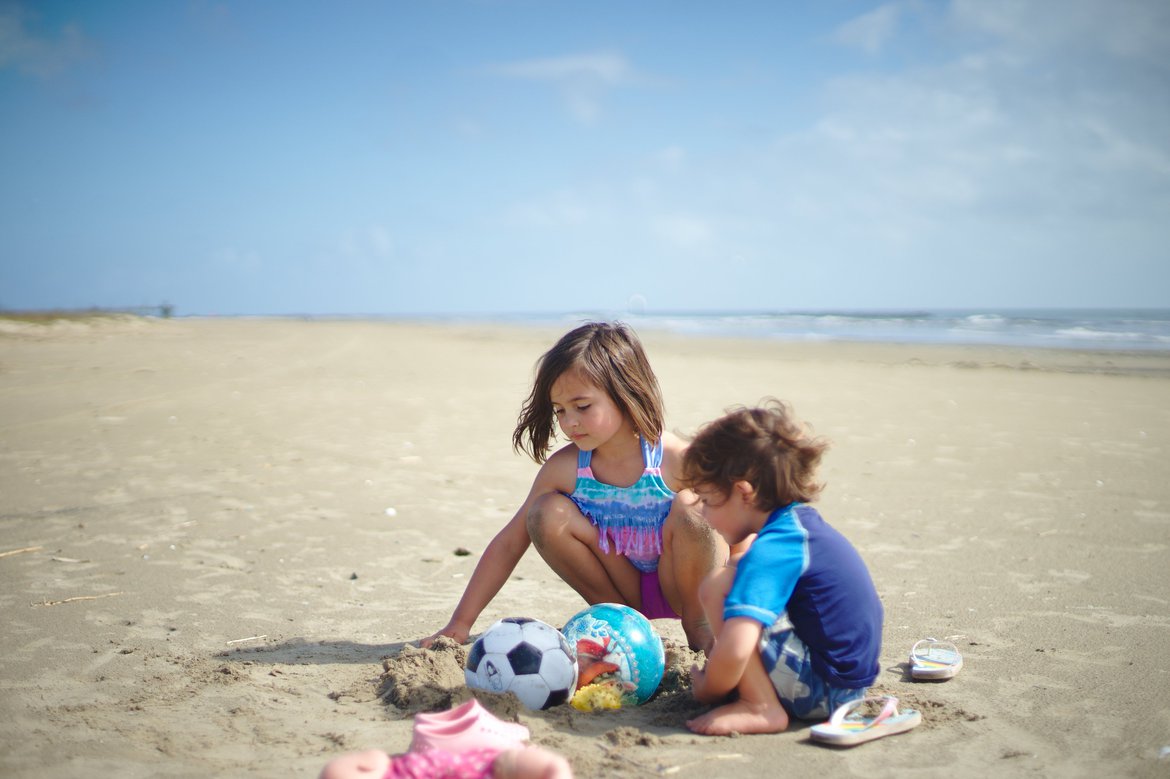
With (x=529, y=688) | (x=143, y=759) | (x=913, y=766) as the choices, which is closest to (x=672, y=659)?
(x=529, y=688)

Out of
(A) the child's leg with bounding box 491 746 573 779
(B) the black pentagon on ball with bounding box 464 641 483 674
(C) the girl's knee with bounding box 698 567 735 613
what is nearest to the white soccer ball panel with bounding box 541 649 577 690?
(B) the black pentagon on ball with bounding box 464 641 483 674

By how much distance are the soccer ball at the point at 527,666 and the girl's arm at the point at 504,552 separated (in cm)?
58

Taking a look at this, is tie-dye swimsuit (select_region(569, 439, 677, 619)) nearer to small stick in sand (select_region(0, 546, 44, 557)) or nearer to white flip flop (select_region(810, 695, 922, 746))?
white flip flop (select_region(810, 695, 922, 746))

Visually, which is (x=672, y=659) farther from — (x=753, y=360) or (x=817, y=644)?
(x=753, y=360)

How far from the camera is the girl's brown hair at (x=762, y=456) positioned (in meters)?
2.73

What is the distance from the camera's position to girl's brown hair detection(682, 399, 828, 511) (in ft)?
8.96

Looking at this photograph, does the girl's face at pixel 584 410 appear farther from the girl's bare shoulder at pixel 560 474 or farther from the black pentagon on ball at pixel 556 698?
the black pentagon on ball at pixel 556 698

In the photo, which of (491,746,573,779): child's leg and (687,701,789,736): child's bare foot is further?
(687,701,789,736): child's bare foot

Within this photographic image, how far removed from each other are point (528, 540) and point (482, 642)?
2.33 ft

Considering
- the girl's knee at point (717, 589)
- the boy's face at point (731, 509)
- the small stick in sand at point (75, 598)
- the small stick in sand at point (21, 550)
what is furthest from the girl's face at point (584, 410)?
the small stick in sand at point (21, 550)

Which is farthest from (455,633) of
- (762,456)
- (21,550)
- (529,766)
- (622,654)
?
(21,550)

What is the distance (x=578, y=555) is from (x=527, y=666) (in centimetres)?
69

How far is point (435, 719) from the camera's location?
2318 millimetres

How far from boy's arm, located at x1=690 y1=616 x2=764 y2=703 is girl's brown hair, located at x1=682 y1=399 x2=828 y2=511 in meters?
0.41
